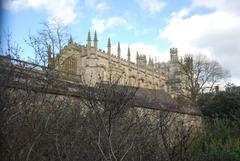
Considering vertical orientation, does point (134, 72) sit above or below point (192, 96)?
above

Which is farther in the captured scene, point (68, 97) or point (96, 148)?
point (68, 97)

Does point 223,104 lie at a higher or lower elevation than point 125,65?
lower

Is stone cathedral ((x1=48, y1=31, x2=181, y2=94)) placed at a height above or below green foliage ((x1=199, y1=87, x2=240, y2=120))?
above

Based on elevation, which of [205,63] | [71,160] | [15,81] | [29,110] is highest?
[205,63]

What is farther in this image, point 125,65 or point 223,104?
point 125,65

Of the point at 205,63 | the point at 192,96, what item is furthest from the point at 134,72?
the point at 192,96

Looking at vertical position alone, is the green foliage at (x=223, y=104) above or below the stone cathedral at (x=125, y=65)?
below

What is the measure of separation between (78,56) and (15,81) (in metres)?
47.1

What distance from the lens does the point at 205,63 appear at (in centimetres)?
4178

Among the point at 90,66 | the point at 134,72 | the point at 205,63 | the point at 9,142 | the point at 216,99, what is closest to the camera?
the point at 9,142

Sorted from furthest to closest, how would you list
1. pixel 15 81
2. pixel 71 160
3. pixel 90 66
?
1. pixel 90 66
2. pixel 15 81
3. pixel 71 160

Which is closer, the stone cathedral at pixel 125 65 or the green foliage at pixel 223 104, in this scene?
the green foliage at pixel 223 104

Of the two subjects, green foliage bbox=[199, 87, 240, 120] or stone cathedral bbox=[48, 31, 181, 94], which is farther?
stone cathedral bbox=[48, 31, 181, 94]

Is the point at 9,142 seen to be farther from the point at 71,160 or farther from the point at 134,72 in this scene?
the point at 134,72
